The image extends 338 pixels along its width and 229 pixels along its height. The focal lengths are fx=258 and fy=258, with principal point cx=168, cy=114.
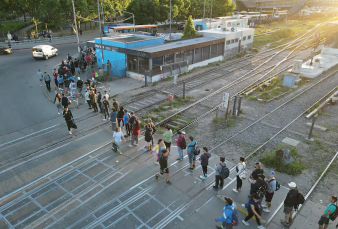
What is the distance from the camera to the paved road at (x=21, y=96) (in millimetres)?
15883

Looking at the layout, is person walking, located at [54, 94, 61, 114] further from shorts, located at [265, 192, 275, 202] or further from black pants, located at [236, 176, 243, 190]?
shorts, located at [265, 192, 275, 202]

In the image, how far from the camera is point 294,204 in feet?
26.1

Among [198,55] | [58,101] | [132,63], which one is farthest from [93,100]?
[198,55]

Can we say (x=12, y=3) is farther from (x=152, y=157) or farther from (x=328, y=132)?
(x=328, y=132)

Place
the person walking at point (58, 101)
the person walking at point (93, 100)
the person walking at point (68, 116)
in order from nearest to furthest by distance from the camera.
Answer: the person walking at point (68, 116) → the person walking at point (58, 101) → the person walking at point (93, 100)

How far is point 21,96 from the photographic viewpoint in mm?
20484

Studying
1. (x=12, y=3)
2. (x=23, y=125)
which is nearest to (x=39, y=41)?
(x=12, y=3)

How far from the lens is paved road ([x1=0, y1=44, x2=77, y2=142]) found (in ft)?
52.1

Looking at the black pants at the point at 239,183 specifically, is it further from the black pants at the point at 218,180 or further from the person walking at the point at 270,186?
the person walking at the point at 270,186

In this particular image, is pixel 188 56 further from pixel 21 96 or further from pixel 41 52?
pixel 41 52

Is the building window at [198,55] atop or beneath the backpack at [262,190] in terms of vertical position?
atop

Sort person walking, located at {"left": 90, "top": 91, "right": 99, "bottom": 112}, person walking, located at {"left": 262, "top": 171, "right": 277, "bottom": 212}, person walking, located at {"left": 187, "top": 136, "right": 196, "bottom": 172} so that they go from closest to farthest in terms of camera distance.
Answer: person walking, located at {"left": 262, "top": 171, "right": 277, "bottom": 212} → person walking, located at {"left": 187, "top": 136, "right": 196, "bottom": 172} → person walking, located at {"left": 90, "top": 91, "right": 99, "bottom": 112}

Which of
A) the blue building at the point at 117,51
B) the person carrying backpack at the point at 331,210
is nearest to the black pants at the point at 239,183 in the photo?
the person carrying backpack at the point at 331,210

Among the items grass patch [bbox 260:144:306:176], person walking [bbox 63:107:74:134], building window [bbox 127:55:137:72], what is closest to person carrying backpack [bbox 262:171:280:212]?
grass patch [bbox 260:144:306:176]
